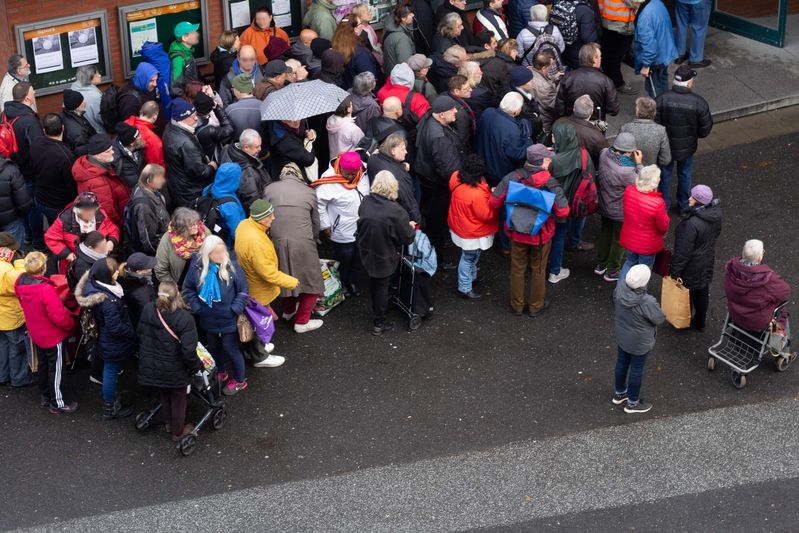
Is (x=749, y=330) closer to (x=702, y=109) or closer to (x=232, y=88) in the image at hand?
(x=702, y=109)

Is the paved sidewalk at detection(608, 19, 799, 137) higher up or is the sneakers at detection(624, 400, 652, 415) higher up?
the paved sidewalk at detection(608, 19, 799, 137)

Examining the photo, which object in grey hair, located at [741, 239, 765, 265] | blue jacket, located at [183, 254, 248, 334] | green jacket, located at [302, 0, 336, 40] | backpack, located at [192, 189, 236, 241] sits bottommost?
blue jacket, located at [183, 254, 248, 334]

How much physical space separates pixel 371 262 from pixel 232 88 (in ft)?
10.4

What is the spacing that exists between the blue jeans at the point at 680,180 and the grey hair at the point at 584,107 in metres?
1.17

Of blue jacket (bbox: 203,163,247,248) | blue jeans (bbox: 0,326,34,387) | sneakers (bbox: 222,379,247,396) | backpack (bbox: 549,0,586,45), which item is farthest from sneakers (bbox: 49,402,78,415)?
backpack (bbox: 549,0,586,45)

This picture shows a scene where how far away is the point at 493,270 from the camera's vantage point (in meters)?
12.0

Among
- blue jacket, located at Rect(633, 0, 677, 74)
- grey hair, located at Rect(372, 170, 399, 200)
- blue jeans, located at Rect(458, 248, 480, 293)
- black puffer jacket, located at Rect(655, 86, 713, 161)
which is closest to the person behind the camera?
grey hair, located at Rect(372, 170, 399, 200)

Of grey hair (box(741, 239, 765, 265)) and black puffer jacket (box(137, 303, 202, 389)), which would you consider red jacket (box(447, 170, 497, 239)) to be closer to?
grey hair (box(741, 239, 765, 265))

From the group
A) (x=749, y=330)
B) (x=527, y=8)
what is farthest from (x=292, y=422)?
(x=527, y=8)

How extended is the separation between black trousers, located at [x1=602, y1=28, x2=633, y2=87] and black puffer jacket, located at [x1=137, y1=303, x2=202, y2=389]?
7956mm

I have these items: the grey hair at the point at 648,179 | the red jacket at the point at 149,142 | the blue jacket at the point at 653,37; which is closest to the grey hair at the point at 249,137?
the red jacket at the point at 149,142

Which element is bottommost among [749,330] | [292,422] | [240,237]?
[292,422]

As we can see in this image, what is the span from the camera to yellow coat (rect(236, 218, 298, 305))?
998 centimetres

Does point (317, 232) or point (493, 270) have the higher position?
point (317, 232)
